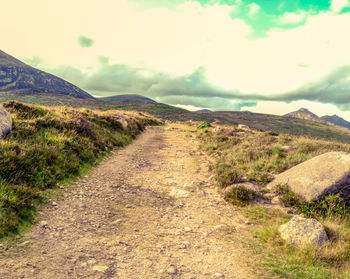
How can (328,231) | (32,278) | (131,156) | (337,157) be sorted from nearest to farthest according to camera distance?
(32,278)
(328,231)
(337,157)
(131,156)

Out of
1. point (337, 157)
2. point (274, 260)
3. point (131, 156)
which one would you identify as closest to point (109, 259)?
point (274, 260)

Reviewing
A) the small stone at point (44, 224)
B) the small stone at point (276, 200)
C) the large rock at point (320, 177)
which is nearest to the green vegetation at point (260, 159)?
the large rock at point (320, 177)

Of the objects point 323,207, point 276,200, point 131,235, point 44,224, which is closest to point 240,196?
point 276,200

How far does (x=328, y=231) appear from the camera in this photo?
508 centimetres

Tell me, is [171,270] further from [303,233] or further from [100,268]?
[303,233]

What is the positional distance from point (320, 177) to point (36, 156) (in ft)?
32.7

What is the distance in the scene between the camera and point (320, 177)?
7215 millimetres

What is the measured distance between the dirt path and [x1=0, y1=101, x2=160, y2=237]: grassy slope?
0.57m

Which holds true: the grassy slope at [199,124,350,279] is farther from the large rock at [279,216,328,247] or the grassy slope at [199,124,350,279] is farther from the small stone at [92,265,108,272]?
the small stone at [92,265,108,272]

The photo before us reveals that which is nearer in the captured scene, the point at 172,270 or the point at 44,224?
the point at 172,270

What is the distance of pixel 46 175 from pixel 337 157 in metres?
10.2

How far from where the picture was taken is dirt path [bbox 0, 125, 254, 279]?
3.85 m

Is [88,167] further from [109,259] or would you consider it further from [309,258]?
[309,258]

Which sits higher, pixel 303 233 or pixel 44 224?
pixel 303 233
